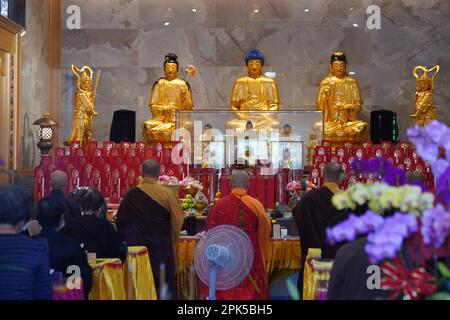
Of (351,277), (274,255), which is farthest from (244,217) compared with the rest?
(351,277)

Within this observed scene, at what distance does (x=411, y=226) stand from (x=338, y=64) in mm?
11684

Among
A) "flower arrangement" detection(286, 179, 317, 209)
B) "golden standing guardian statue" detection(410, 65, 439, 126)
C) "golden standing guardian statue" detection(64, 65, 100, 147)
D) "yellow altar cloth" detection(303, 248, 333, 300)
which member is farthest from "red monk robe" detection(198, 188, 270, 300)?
"golden standing guardian statue" detection(410, 65, 439, 126)

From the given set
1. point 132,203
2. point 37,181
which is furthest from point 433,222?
point 37,181

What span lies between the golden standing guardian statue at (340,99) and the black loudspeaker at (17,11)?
4808mm

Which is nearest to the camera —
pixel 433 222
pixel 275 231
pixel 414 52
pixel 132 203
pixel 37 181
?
pixel 433 222

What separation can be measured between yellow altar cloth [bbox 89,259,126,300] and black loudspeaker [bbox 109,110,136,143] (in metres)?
8.24

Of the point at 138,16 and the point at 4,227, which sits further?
the point at 138,16

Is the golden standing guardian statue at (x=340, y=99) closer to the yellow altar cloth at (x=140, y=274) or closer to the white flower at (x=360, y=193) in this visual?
the yellow altar cloth at (x=140, y=274)

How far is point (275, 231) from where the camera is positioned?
862cm

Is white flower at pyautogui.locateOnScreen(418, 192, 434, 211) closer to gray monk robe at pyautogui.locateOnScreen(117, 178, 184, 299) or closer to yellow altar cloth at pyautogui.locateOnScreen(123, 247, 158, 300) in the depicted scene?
yellow altar cloth at pyautogui.locateOnScreen(123, 247, 158, 300)

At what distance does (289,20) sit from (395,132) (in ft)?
9.78

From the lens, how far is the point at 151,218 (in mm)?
6777

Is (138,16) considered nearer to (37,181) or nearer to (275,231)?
(37,181)
